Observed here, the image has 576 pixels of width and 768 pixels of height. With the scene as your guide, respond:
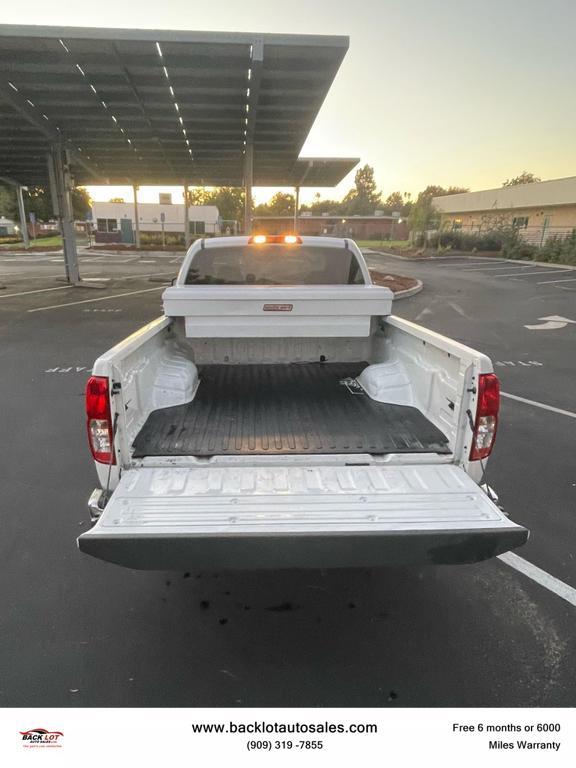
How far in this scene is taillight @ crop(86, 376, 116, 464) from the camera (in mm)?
2441

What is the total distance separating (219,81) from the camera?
11094 mm

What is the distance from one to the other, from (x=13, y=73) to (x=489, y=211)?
4302cm

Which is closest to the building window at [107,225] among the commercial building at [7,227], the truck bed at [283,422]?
the commercial building at [7,227]

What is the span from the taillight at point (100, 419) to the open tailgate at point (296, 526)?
9.6 inches

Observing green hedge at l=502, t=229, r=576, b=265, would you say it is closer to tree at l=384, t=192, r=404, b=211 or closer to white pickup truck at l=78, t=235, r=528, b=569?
white pickup truck at l=78, t=235, r=528, b=569

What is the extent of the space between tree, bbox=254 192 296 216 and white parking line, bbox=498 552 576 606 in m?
91.2

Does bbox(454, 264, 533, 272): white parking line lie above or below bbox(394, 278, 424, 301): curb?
above

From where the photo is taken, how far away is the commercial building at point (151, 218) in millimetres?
53875

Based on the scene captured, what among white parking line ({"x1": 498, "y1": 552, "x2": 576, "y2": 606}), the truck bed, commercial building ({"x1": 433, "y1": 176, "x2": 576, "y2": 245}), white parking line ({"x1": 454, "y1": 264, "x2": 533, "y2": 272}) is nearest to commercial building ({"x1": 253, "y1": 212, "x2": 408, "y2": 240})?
commercial building ({"x1": 433, "y1": 176, "x2": 576, "y2": 245})

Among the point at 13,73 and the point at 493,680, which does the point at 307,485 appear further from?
the point at 13,73

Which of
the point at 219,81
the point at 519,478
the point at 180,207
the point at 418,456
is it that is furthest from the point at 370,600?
the point at 180,207

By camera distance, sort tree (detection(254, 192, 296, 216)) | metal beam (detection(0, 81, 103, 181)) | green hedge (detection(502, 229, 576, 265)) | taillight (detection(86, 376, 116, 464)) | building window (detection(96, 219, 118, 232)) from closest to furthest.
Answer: taillight (detection(86, 376, 116, 464))
metal beam (detection(0, 81, 103, 181))
green hedge (detection(502, 229, 576, 265))
building window (detection(96, 219, 118, 232))
tree (detection(254, 192, 296, 216))

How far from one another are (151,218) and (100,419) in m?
59.3

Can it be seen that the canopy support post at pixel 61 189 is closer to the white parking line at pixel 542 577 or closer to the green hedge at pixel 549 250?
the white parking line at pixel 542 577
